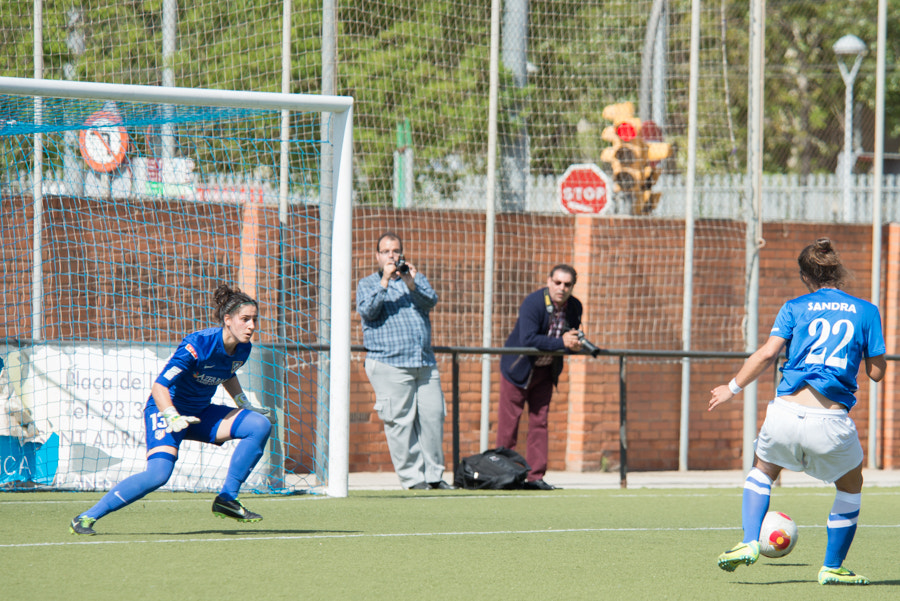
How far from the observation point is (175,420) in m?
6.03

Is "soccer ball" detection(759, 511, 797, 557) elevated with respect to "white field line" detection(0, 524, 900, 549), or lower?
elevated

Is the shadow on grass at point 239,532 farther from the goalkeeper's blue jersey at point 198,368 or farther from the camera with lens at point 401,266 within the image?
the camera with lens at point 401,266

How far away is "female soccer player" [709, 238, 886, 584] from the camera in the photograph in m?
5.23

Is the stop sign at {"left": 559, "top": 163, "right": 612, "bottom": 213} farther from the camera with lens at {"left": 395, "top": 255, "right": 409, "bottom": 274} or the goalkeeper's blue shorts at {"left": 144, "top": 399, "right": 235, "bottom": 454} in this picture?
the goalkeeper's blue shorts at {"left": 144, "top": 399, "right": 235, "bottom": 454}

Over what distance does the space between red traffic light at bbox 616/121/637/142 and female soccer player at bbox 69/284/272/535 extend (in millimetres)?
6575

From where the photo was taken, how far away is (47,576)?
17.0ft

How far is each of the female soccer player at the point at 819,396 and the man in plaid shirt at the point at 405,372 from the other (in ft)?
13.8

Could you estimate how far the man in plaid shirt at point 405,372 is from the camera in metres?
9.27

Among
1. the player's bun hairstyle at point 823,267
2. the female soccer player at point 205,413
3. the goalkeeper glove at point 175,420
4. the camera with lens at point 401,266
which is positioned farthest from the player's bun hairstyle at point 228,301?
the player's bun hairstyle at point 823,267

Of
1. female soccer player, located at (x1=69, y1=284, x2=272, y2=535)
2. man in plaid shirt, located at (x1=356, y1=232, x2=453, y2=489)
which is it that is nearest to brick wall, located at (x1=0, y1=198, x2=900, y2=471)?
man in plaid shirt, located at (x1=356, y1=232, x2=453, y2=489)

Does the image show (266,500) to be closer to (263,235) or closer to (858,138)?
(263,235)

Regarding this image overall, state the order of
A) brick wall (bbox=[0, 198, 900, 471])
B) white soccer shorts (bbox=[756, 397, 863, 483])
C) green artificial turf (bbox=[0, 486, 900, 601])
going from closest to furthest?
green artificial turf (bbox=[0, 486, 900, 601]), white soccer shorts (bbox=[756, 397, 863, 483]), brick wall (bbox=[0, 198, 900, 471])

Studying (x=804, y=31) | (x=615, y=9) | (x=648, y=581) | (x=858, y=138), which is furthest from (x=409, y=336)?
(x=804, y=31)

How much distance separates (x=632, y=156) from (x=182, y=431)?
23.9 ft
